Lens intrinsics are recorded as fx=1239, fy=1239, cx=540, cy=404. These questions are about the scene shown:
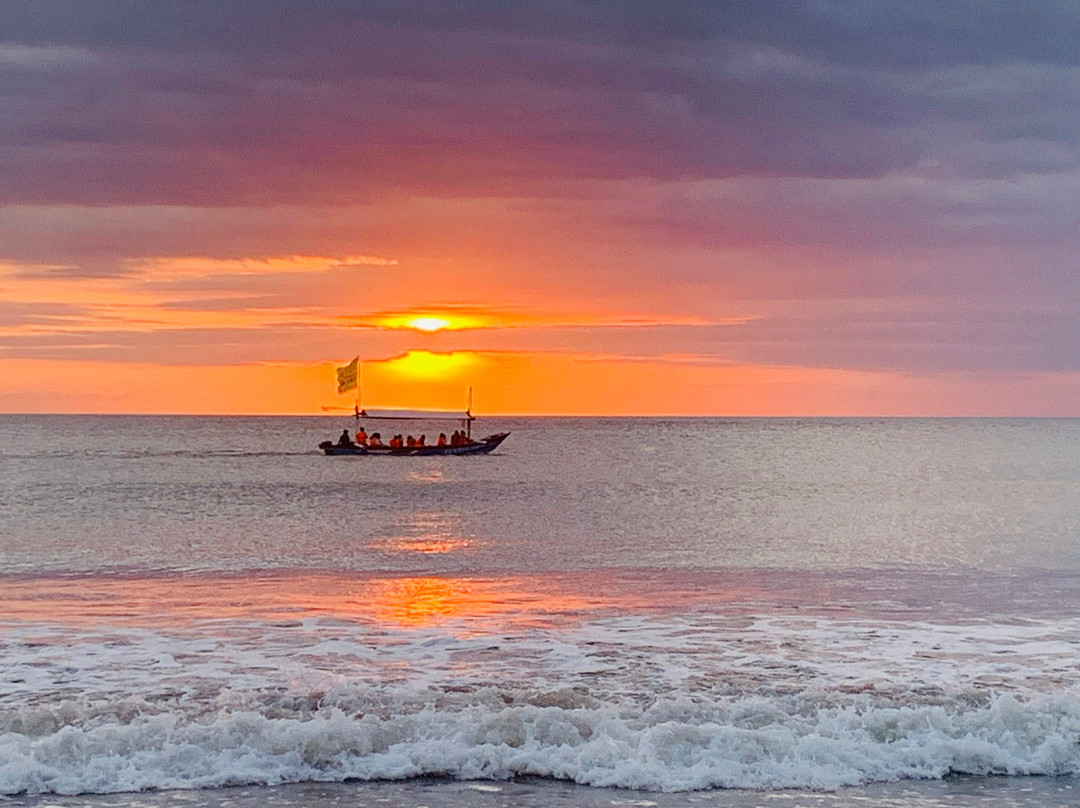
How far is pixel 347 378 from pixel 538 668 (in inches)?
3777

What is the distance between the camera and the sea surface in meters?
12.6

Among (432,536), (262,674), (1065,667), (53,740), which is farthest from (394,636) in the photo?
(432,536)

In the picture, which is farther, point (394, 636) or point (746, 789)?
point (394, 636)

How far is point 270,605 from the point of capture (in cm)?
2359

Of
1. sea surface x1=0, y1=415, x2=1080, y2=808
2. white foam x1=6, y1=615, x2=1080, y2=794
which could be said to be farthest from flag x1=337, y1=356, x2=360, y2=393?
white foam x1=6, y1=615, x2=1080, y2=794

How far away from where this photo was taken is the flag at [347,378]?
11044 centimetres

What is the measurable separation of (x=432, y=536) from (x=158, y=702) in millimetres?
27124

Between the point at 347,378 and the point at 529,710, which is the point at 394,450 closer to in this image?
the point at 347,378

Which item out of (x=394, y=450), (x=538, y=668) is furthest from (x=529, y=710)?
(x=394, y=450)

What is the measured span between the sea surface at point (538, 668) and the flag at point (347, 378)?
221 feet

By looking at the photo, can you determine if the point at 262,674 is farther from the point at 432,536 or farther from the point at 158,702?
the point at 432,536

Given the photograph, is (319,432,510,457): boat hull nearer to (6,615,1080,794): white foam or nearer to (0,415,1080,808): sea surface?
(0,415,1080,808): sea surface

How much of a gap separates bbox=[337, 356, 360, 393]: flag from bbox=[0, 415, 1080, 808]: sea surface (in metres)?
67.4

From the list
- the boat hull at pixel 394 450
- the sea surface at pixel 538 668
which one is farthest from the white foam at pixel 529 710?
the boat hull at pixel 394 450
